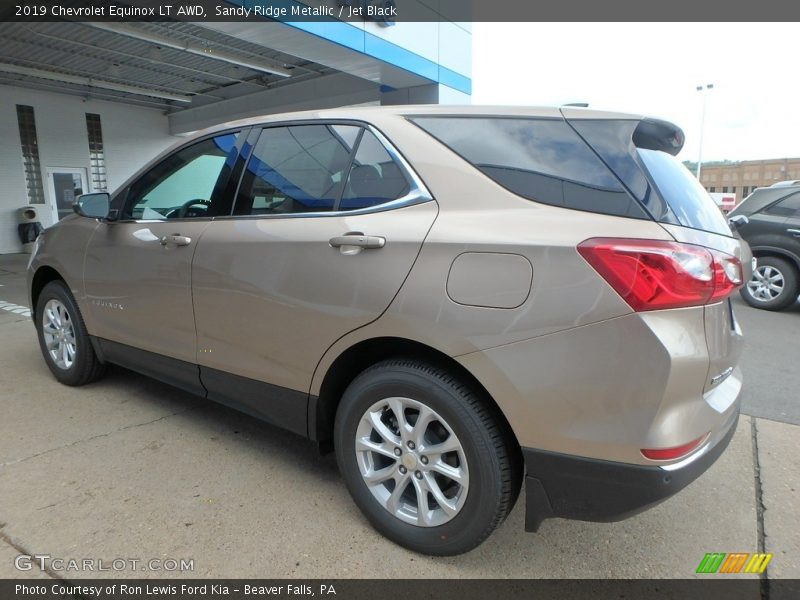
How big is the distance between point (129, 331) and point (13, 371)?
1.92 metres

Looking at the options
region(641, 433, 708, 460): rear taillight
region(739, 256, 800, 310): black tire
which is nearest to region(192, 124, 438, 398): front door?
region(641, 433, 708, 460): rear taillight

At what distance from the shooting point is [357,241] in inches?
85.9

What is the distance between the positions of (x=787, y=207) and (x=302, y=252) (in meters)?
7.69

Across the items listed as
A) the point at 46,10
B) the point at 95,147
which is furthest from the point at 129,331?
the point at 95,147

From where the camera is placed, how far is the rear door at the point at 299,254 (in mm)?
2160

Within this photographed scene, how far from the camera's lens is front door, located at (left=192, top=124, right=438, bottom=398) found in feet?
7.07

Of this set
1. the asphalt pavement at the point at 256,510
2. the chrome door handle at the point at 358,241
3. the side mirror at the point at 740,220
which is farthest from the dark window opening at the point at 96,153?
the chrome door handle at the point at 358,241

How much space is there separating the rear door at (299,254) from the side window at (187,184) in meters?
0.20

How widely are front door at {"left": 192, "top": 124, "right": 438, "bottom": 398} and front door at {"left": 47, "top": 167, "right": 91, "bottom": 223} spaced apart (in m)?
14.4

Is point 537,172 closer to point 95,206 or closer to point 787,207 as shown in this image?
point 95,206

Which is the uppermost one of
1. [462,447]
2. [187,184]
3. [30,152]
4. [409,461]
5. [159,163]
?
[30,152]

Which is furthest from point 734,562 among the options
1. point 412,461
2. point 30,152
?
point 30,152

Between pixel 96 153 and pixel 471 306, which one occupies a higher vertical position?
pixel 96 153
